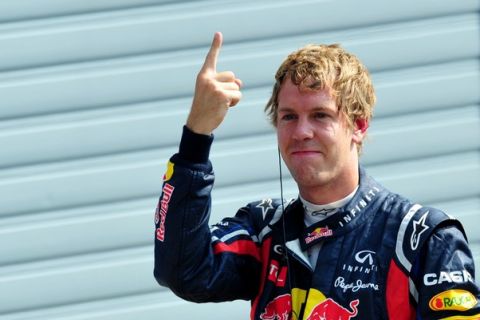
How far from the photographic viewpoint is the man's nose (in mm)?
3201

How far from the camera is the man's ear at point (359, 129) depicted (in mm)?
3332

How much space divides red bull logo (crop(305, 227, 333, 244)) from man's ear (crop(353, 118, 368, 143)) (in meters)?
0.27

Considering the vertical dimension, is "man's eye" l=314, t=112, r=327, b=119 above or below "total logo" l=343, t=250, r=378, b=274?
above

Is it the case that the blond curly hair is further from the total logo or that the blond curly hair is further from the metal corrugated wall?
the metal corrugated wall

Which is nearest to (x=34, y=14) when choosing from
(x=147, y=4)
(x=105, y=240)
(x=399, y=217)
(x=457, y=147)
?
(x=147, y=4)

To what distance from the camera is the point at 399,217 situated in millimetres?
3166

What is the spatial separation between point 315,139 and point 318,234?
27 centimetres

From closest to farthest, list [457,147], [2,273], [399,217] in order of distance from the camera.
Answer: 1. [399,217]
2. [2,273]
3. [457,147]

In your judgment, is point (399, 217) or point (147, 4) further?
point (147, 4)

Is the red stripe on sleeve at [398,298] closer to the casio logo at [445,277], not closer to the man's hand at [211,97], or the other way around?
the casio logo at [445,277]

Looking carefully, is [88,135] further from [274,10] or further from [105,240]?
[274,10]

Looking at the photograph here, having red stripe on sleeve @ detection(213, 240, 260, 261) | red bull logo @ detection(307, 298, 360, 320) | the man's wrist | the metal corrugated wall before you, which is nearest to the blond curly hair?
the man's wrist

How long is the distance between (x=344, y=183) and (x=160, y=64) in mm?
1782

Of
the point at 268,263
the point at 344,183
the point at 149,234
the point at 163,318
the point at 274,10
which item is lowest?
the point at 163,318
